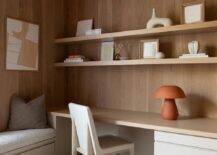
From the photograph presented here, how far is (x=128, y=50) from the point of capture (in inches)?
124

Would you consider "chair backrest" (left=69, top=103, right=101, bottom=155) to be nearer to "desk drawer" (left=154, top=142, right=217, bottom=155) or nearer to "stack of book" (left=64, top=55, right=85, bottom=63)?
"desk drawer" (left=154, top=142, right=217, bottom=155)

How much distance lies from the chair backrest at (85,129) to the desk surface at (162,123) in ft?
0.63

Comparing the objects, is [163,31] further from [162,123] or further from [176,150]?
[176,150]

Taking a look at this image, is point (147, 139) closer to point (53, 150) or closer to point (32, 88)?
point (53, 150)

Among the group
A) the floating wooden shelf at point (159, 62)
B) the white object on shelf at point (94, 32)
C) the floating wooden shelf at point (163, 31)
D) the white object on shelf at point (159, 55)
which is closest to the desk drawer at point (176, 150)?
the floating wooden shelf at point (159, 62)

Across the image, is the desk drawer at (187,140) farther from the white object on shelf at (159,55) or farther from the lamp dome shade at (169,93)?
the white object on shelf at (159,55)

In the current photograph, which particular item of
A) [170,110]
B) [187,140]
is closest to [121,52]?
[170,110]

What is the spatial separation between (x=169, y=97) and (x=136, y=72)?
78cm

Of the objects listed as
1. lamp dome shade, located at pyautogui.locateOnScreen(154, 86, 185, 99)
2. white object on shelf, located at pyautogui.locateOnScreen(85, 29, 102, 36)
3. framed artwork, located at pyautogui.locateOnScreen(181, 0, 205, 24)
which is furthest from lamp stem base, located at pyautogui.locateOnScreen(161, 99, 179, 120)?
white object on shelf, located at pyautogui.locateOnScreen(85, 29, 102, 36)

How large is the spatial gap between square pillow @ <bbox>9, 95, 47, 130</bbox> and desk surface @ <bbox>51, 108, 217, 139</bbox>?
258 millimetres

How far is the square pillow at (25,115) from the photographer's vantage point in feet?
9.50

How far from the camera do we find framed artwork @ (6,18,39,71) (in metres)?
2.99

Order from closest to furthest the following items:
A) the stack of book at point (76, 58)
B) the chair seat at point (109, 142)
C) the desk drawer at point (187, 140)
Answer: the desk drawer at point (187, 140), the chair seat at point (109, 142), the stack of book at point (76, 58)

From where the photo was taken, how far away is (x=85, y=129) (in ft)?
8.01
